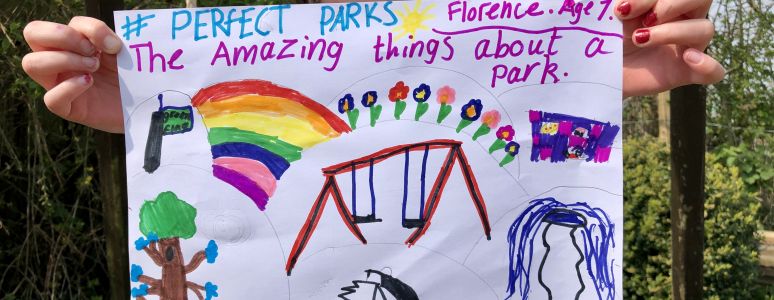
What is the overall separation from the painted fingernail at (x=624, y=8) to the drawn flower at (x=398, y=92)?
0.37 m

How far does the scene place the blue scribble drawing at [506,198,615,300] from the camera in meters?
1.25

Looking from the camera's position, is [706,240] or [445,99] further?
[706,240]

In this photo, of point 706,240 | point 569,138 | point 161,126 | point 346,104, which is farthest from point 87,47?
point 706,240

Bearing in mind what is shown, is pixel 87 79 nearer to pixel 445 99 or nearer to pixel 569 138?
pixel 445 99

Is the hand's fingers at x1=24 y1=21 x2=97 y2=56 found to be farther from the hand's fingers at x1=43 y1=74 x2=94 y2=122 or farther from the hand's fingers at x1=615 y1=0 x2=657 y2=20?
the hand's fingers at x1=615 y1=0 x2=657 y2=20

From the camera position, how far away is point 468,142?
1254 millimetres

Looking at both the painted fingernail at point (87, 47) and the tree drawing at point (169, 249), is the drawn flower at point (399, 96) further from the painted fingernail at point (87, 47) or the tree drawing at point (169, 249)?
the painted fingernail at point (87, 47)

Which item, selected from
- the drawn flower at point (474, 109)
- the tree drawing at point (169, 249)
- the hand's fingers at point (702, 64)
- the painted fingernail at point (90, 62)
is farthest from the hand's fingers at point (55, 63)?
the hand's fingers at point (702, 64)

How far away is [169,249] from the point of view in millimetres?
1273

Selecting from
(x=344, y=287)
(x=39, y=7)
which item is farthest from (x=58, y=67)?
(x=39, y=7)

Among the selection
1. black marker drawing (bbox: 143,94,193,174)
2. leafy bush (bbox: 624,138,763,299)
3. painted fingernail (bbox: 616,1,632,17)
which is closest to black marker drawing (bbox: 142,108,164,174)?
black marker drawing (bbox: 143,94,193,174)

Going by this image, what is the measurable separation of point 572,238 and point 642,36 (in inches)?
13.9

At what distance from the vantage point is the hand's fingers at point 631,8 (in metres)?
1.19

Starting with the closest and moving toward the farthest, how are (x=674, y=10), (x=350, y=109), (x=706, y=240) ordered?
(x=674, y=10) → (x=350, y=109) → (x=706, y=240)
